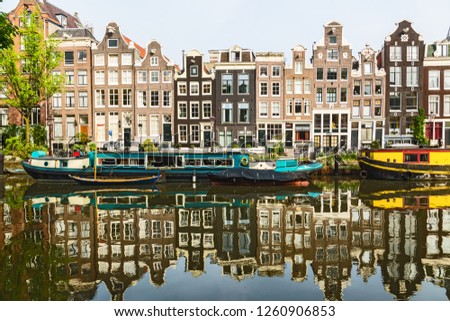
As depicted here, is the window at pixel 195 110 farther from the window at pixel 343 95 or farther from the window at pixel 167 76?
the window at pixel 343 95

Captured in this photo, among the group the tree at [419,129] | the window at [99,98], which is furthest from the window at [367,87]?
the window at [99,98]

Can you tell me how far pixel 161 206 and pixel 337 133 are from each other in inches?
1072

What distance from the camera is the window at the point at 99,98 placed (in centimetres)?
4494

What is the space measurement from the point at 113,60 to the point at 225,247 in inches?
1393

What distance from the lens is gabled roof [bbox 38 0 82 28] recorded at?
149ft

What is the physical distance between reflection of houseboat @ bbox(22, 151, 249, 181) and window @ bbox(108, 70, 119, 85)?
47.8 ft

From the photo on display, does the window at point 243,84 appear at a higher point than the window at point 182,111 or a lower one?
higher

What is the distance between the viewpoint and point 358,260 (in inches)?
494

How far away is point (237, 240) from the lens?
49.7ft

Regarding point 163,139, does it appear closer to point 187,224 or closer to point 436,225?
point 187,224

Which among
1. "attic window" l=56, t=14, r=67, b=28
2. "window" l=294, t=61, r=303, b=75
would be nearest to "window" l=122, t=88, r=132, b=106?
"attic window" l=56, t=14, r=67, b=28

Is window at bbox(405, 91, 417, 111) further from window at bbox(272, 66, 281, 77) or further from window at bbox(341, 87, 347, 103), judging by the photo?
window at bbox(272, 66, 281, 77)

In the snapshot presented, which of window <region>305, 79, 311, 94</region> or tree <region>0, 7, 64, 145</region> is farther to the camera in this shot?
window <region>305, 79, 311, 94</region>

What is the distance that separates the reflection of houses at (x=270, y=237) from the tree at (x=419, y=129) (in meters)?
24.4
